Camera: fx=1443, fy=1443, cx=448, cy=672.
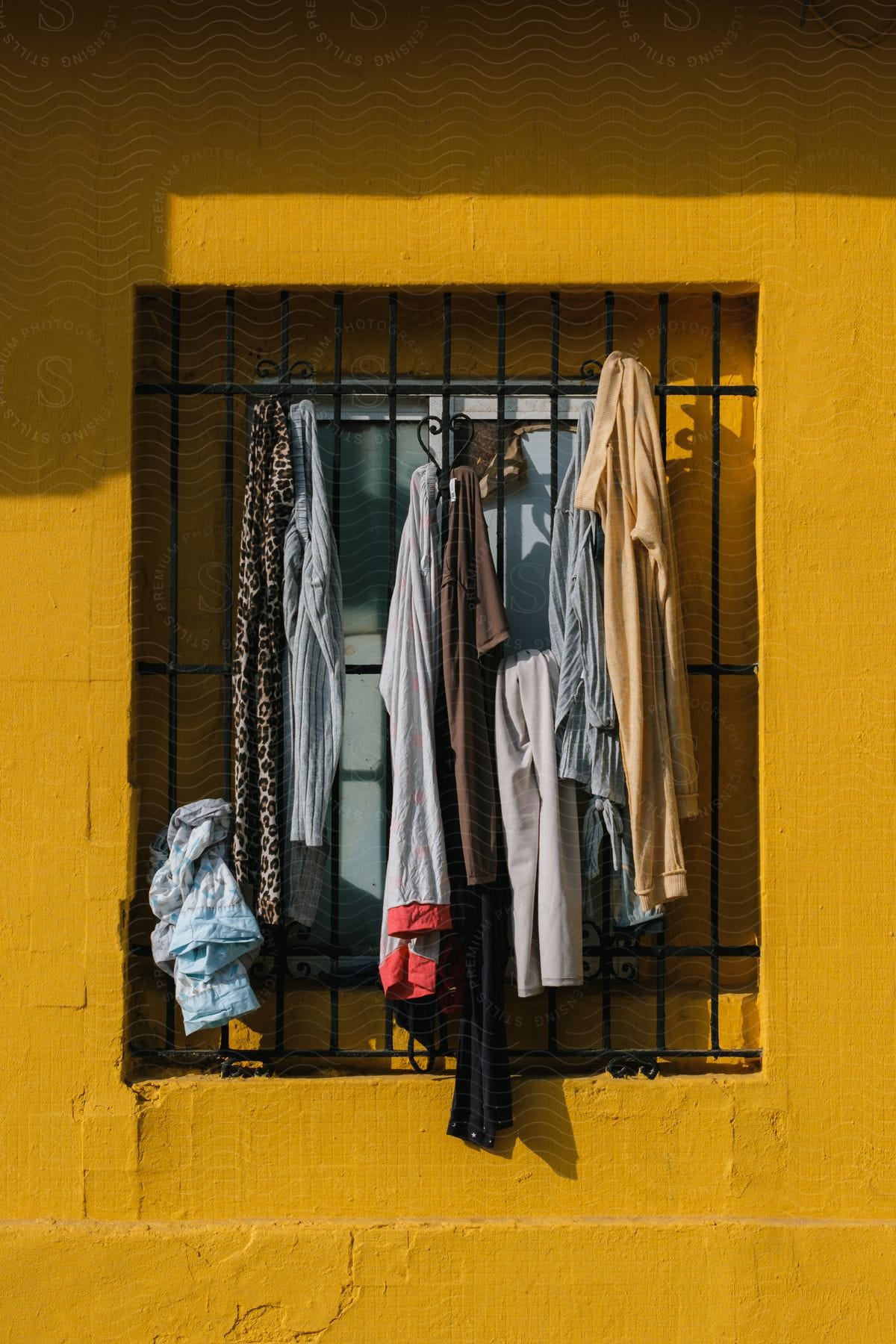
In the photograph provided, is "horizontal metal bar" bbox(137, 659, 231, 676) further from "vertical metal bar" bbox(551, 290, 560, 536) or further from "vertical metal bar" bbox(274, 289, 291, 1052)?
"vertical metal bar" bbox(551, 290, 560, 536)

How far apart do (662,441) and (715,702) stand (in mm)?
732

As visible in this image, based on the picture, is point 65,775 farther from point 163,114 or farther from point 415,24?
point 415,24

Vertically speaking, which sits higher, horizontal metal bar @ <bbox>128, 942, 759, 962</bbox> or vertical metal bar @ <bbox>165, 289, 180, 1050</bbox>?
vertical metal bar @ <bbox>165, 289, 180, 1050</bbox>

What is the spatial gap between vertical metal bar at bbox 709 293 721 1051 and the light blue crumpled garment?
1234 mm

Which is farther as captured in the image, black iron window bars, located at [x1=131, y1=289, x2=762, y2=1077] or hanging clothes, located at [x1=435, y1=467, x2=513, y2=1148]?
black iron window bars, located at [x1=131, y1=289, x2=762, y2=1077]

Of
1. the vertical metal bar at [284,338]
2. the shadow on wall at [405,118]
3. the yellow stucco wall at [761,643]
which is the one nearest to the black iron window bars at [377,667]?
the vertical metal bar at [284,338]

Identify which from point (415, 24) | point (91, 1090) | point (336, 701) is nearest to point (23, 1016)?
point (91, 1090)

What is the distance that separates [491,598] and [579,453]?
49 centimetres

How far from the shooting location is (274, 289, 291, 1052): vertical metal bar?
386 cm

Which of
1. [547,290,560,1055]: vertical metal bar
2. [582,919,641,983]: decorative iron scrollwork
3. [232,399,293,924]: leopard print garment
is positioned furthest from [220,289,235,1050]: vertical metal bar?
[582,919,641,983]: decorative iron scrollwork

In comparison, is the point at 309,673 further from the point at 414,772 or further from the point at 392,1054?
the point at 392,1054

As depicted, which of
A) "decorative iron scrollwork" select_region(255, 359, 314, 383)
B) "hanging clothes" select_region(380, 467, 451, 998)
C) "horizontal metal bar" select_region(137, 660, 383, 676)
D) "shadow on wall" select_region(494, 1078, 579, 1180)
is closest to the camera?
"hanging clothes" select_region(380, 467, 451, 998)

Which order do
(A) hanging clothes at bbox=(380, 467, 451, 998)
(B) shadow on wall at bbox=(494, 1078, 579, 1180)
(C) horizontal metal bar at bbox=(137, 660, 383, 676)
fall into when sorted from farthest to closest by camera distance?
(C) horizontal metal bar at bbox=(137, 660, 383, 676) → (B) shadow on wall at bbox=(494, 1078, 579, 1180) → (A) hanging clothes at bbox=(380, 467, 451, 998)

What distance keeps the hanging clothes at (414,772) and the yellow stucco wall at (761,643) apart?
374mm
